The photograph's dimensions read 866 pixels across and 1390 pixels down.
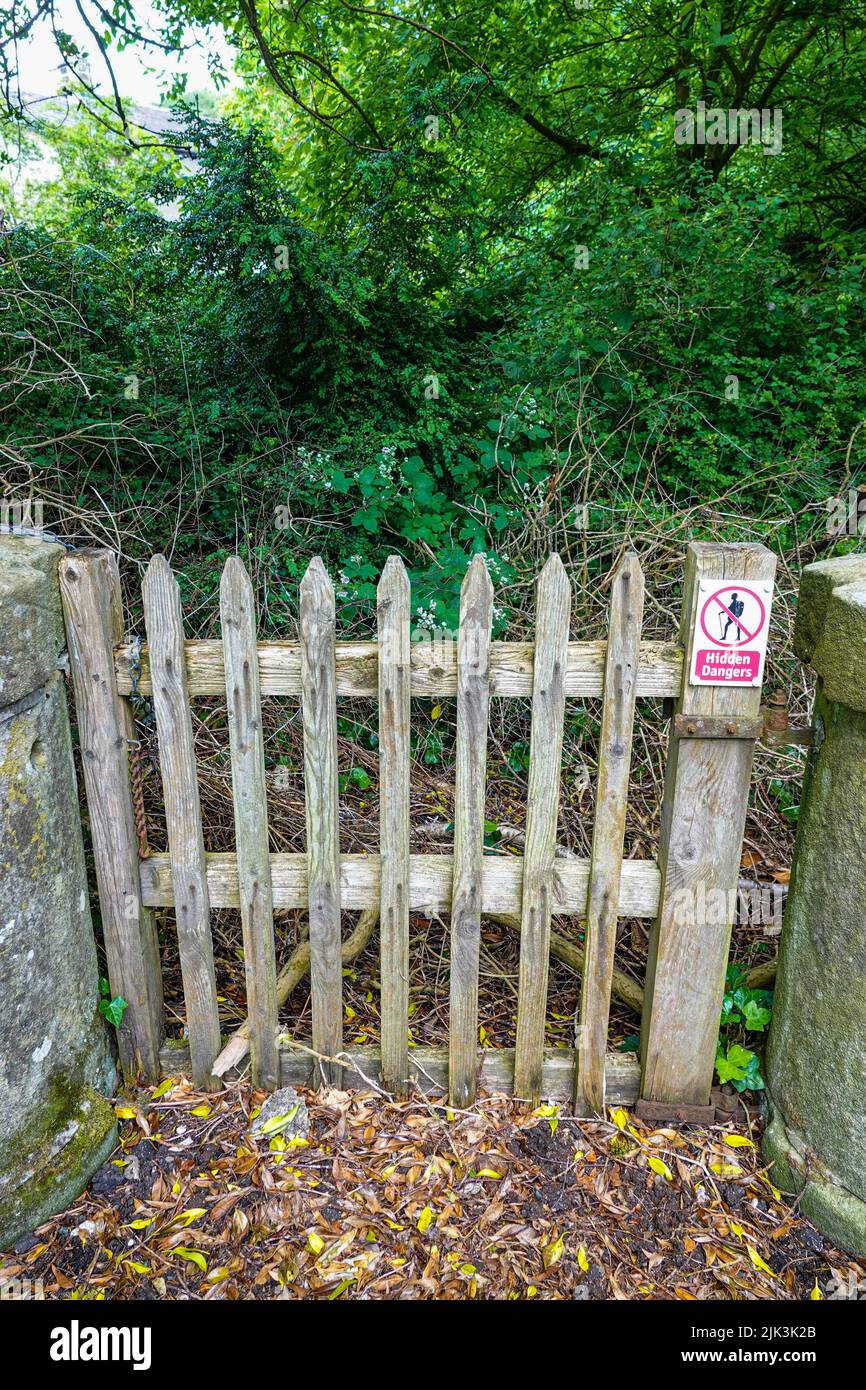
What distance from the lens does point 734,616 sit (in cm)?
197

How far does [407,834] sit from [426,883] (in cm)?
18

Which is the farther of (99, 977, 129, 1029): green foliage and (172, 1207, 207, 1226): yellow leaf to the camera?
(99, 977, 129, 1029): green foliage

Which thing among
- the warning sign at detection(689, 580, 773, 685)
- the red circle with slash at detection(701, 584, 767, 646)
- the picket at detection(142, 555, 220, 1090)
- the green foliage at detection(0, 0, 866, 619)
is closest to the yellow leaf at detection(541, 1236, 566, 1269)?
the picket at detection(142, 555, 220, 1090)

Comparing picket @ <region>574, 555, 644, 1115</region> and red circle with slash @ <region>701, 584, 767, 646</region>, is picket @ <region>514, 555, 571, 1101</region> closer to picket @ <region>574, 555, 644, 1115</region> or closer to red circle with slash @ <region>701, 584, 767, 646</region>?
picket @ <region>574, 555, 644, 1115</region>

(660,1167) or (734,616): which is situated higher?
(734,616)

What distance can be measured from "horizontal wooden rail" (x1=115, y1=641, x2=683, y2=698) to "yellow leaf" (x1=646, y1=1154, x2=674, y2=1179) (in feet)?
4.48

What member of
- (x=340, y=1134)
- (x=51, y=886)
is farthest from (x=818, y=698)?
(x=51, y=886)

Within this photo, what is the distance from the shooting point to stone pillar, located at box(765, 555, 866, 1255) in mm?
1839

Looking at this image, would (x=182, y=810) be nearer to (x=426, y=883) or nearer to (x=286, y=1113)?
(x=426, y=883)

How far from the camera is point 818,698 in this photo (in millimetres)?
2021

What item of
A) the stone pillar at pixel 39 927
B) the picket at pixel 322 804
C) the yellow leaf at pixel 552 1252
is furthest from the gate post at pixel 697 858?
the stone pillar at pixel 39 927

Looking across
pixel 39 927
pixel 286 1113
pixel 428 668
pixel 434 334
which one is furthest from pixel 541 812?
pixel 434 334

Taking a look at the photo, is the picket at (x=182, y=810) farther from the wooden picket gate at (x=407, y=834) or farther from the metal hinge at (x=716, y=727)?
the metal hinge at (x=716, y=727)

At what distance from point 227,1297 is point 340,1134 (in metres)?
0.51
